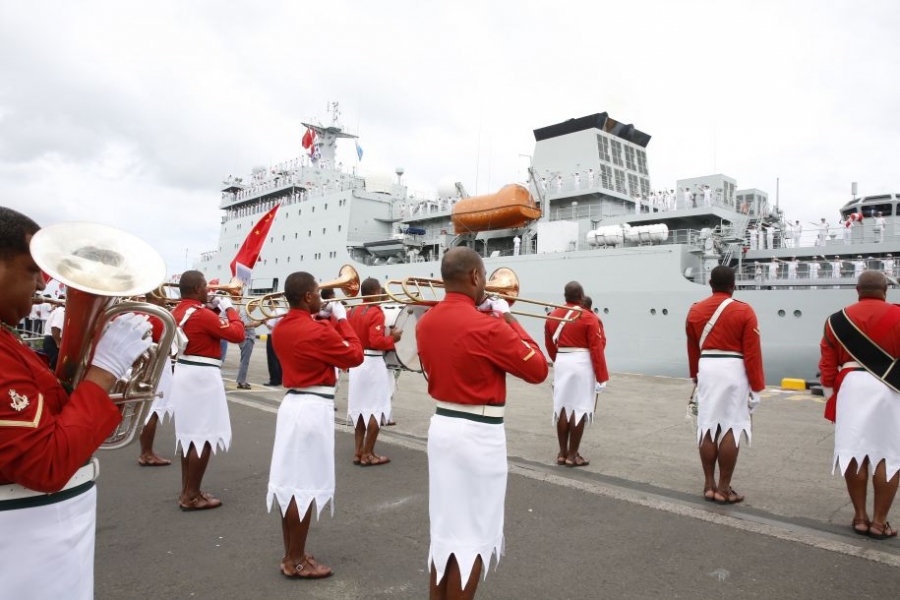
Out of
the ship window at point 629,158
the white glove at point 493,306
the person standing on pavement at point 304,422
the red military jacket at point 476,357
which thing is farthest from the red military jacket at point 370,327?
the ship window at point 629,158

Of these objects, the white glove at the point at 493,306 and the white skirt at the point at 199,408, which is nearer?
the white glove at the point at 493,306

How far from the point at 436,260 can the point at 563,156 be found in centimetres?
625

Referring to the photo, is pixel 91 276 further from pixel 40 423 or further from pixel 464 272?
pixel 464 272

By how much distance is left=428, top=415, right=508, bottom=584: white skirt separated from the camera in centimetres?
261

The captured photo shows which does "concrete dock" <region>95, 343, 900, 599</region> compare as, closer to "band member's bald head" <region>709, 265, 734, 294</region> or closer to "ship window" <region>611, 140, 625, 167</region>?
"band member's bald head" <region>709, 265, 734, 294</region>

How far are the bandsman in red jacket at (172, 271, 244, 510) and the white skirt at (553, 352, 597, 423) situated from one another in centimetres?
332

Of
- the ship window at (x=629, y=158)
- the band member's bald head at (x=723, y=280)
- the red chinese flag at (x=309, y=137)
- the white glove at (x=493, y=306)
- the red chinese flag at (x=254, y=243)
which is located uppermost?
the red chinese flag at (x=309, y=137)

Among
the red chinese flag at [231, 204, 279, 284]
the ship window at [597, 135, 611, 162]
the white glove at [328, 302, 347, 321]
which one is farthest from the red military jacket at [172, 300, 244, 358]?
the ship window at [597, 135, 611, 162]

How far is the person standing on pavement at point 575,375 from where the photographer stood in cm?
591

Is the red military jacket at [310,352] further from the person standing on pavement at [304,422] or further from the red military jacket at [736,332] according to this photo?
the red military jacket at [736,332]

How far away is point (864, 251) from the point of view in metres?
13.1

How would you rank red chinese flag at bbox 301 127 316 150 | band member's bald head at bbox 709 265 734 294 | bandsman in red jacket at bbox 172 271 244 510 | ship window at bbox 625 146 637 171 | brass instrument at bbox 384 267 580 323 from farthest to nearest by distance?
red chinese flag at bbox 301 127 316 150
ship window at bbox 625 146 637 171
band member's bald head at bbox 709 265 734 294
bandsman in red jacket at bbox 172 271 244 510
brass instrument at bbox 384 267 580 323

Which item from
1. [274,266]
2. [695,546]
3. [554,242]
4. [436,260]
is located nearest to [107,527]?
[695,546]

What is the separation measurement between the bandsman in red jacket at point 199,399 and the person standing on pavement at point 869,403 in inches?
190
